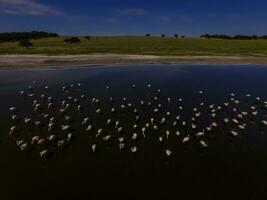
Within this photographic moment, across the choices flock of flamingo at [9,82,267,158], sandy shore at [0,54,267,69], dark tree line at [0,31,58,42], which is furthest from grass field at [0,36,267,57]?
flock of flamingo at [9,82,267,158]

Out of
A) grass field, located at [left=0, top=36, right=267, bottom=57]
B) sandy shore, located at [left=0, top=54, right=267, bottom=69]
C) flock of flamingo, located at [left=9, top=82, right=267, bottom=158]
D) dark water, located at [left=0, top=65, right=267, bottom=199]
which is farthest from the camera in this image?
grass field, located at [left=0, top=36, right=267, bottom=57]

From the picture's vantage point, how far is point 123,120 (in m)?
26.7

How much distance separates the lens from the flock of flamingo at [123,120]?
21.7 metres

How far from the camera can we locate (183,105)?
32.1 metres

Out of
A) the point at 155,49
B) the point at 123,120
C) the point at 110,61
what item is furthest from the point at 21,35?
the point at 123,120

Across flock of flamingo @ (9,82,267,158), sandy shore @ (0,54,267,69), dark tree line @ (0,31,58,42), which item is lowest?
dark tree line @ (0,31,58,42)

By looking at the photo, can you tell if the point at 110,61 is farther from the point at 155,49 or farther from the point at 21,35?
the point at 21,35

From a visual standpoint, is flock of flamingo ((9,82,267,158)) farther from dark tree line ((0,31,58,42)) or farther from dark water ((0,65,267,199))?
dark tree line ((0,31,58,42))

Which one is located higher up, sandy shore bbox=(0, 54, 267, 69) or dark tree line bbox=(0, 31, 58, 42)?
sandy shore bbox=(0, 54, 267, 69)

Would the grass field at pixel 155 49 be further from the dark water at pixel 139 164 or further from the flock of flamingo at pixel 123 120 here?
the dark water at pixel 139 164

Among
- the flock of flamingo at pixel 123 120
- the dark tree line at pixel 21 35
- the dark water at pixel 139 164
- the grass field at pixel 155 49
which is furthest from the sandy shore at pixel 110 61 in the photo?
the dark tree line at pixel 21 35

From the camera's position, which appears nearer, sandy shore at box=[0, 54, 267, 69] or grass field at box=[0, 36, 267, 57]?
sandy shore at box=[0, 54, 267, 69]

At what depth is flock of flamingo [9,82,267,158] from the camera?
21.7 metres

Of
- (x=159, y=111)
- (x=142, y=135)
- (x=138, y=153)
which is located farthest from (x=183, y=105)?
(x=138, y=153)
